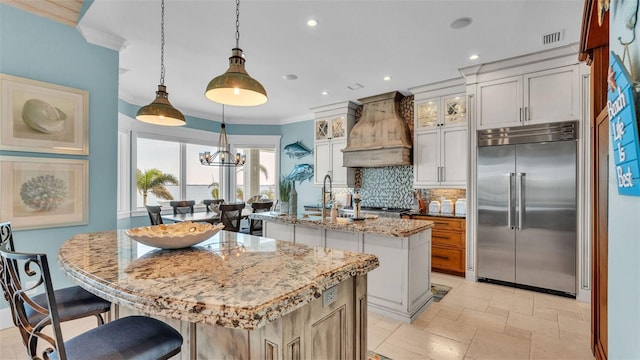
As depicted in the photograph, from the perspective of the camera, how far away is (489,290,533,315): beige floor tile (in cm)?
302

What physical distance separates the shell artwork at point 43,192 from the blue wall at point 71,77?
217mm

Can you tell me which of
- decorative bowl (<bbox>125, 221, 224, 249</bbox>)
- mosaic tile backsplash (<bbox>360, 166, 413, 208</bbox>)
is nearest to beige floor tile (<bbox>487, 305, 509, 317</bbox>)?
mosaic tile backsplash (<bbox>360, 166, 413, 208</bbox>)

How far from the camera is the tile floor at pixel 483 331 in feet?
7.42

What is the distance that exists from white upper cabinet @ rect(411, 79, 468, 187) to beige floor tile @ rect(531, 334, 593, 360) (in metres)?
2.19

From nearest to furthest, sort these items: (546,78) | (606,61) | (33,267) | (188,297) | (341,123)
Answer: (188,297) < (606,61) < (33,267) < (546,78) < (341,123)

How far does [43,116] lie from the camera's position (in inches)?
106

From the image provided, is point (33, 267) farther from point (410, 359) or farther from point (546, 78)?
point (546, 78)

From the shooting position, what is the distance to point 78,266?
1.29 m

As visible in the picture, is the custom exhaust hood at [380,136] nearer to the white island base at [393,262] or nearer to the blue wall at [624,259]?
the white island base at [393,262]

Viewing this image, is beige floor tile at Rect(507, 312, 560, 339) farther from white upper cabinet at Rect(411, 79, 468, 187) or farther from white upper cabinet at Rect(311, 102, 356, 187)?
white upper cabinet at Rect(311, 102, 356, 187)

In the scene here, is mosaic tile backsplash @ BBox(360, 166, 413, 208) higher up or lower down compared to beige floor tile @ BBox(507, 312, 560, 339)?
higher up

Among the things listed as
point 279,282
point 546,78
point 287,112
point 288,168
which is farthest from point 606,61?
point 288,168

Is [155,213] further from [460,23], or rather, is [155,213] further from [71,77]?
[460,23]

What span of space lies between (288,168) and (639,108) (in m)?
6.35
